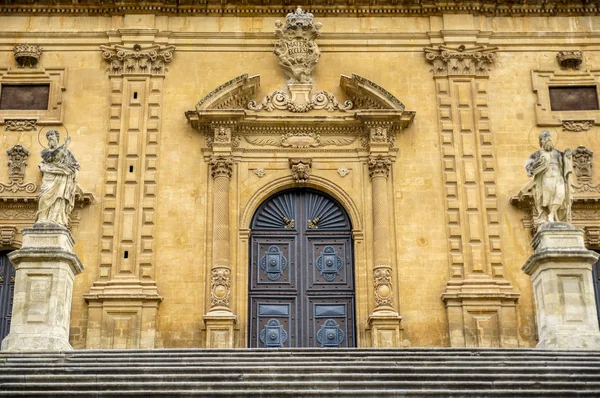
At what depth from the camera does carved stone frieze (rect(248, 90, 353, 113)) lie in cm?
2023

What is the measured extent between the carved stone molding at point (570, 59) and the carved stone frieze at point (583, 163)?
6.47 ft

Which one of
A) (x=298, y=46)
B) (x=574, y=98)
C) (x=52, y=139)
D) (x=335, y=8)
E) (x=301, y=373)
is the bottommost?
(x=301, y=373)

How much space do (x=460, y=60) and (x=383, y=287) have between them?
17.3 feet

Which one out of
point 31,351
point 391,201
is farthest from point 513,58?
point 31,351

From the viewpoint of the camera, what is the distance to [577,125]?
20250 mm

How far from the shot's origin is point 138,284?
1883 centimetres

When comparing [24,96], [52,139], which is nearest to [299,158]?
[52,139]

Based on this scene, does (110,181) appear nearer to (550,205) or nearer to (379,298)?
(379,298)

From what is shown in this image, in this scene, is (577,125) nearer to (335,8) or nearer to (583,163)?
(583,163)

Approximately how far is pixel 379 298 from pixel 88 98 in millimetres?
7283

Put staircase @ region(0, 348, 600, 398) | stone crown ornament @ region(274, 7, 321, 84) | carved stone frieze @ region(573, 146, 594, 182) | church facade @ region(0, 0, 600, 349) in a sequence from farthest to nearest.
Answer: stone crown ornament @ region(274, 7, 321, 84)
carved stone frieze @ region(573, 146, 594, 182)
church facade @ region(0, 0, 600, 349)
staircase @ region(0, 348, 600, 398)

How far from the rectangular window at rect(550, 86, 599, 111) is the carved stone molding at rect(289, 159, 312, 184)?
5251mm

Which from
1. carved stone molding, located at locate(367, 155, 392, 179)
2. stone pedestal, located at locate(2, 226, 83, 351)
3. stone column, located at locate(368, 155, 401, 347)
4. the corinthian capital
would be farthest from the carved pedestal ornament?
stone pedestal, located at locate(2, 226, 83, 351)

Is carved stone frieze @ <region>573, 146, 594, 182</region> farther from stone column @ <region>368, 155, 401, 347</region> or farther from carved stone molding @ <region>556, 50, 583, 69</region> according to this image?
stone column @ <region>368, 155, 401, 347</region>
